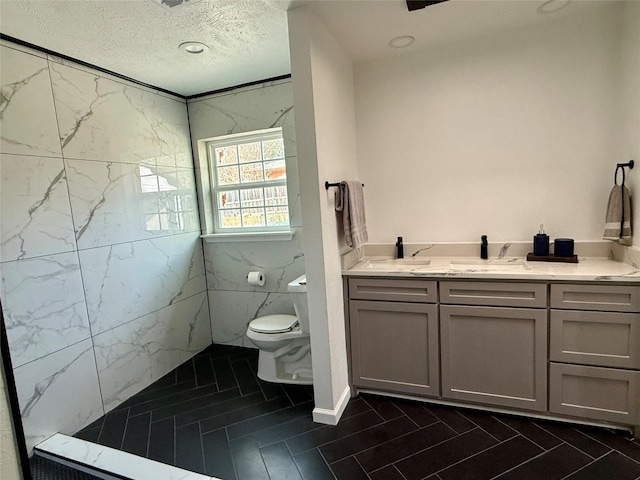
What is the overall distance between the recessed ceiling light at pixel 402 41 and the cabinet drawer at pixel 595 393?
2.18 metres

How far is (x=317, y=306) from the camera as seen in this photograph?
2.07 m

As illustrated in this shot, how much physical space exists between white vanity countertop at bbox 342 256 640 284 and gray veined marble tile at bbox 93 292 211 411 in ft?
5.42

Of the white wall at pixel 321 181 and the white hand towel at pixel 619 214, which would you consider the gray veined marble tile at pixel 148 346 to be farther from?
the white hand towel at pixel 619 214

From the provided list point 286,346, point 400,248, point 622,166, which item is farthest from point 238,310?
point 622,166

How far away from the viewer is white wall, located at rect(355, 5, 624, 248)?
223cm

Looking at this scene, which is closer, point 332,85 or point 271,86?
point 332,85

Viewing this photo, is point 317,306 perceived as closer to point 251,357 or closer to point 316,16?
point 251,357

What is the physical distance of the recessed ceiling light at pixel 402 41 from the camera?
2.32 metres

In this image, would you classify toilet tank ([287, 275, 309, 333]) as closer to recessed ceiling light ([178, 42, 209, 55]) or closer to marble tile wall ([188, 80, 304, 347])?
marble tile wall ([188, 80, 304, 347])

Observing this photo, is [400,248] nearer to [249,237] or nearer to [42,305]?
[249,237]

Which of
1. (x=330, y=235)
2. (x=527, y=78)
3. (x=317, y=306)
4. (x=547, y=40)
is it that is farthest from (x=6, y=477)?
(x=547, y=40)

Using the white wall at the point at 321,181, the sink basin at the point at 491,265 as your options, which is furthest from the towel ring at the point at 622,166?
the white wall at the point at 321,181

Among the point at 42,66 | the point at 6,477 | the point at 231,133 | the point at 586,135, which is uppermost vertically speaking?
the point at 42,66

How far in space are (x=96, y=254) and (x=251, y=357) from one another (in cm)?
151
